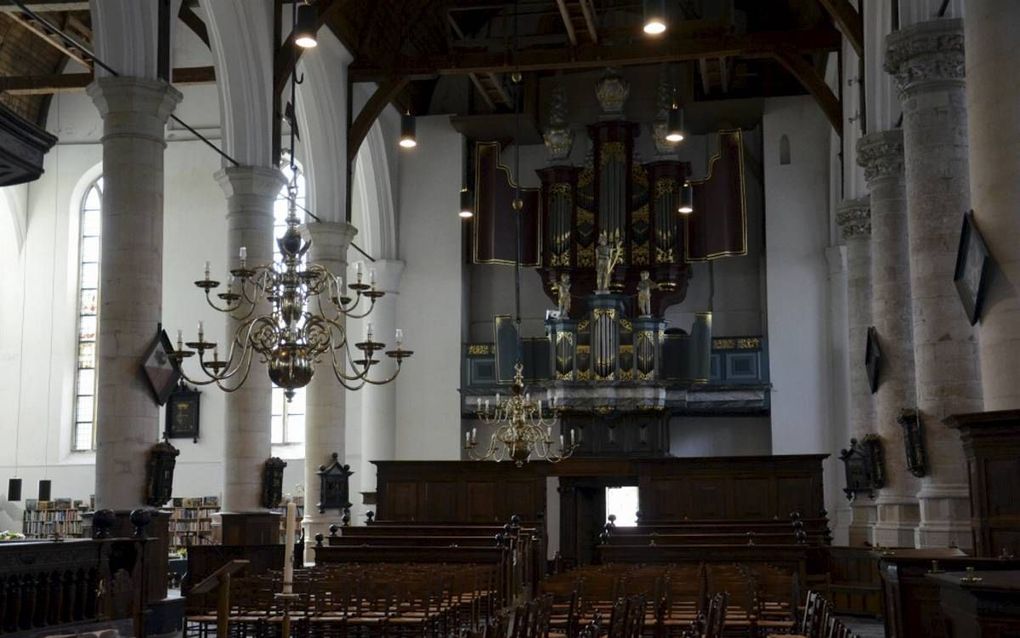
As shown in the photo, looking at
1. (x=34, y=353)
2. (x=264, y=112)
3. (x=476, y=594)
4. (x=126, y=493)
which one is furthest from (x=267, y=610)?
(x=34, y=353)

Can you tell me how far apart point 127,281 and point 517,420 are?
754cm

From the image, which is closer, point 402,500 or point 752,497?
point 752,497

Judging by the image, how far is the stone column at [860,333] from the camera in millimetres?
20578

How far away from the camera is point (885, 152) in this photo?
1734 centimetres

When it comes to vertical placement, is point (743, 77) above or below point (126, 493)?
above

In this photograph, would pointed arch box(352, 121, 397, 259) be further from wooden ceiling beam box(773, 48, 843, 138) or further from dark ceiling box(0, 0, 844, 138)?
wooden ceiling beam box(773, 48, 843, 138)

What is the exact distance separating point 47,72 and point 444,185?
8.87 meters

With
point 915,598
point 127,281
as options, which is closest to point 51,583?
point 127,281

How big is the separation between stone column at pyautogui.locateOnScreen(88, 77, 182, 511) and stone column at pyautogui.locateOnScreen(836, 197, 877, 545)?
37.3 ft

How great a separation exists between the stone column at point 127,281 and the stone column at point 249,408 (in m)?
3.50

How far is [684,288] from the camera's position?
86.0ft

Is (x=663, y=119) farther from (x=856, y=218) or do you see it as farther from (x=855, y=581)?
(x=855, y=581)

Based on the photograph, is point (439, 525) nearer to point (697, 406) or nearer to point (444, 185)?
point (697, 406)

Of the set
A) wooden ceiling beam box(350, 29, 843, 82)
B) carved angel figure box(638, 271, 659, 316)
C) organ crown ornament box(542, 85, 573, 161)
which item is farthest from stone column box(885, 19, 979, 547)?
organ crown ornament box(542, 85, 573, 161)
